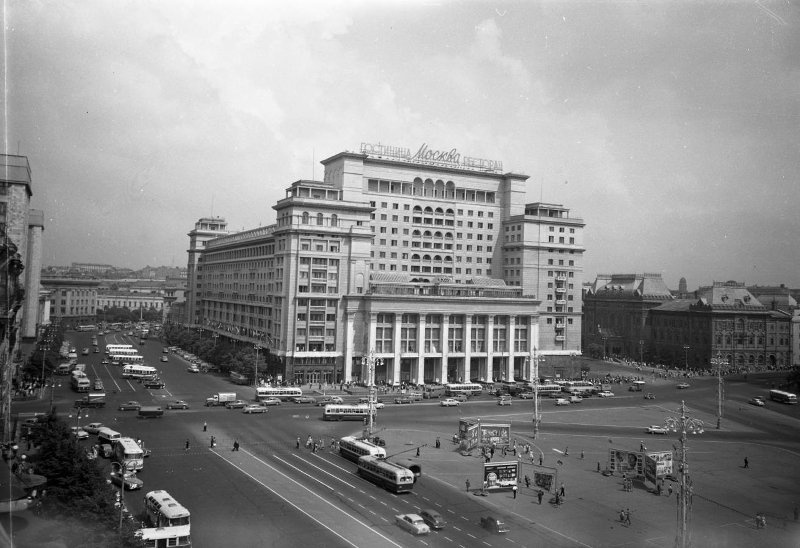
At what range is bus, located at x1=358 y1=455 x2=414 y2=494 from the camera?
37.7m

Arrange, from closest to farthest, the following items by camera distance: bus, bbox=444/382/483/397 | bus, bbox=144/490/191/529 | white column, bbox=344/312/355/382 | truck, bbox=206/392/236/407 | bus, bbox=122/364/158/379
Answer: bus, bbox=144/490/191/529
truck, bbox=206/392/236/407
bus, bbox=444/382/483/397
bus, bbox=122/364/158/379
white column, bbox=344/312/355/382

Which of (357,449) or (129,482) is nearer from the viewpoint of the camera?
(129,482)

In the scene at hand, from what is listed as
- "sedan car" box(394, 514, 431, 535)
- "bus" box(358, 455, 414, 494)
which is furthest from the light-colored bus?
"sedan car" box(394, 514, 431, 535)

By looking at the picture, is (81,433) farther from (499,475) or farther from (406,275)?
(406,275)

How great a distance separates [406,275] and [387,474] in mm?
53559

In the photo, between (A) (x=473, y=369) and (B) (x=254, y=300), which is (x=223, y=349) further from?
(A) (x=473, y=369)

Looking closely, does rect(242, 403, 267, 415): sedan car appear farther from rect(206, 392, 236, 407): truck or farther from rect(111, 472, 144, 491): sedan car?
rect(111, 472, 144, 491): sedan car

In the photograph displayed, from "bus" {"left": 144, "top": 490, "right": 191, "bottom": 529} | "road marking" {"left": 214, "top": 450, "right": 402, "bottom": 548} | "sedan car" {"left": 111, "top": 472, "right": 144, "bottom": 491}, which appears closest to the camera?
"bus" {"left": 144, "top": 490, "right": 191, "bottom": 529}

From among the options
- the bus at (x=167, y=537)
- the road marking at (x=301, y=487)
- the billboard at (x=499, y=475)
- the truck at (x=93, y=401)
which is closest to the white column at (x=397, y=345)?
the truck at (x=93, y=401)

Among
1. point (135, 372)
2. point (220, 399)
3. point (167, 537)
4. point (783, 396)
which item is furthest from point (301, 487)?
point (783, 396)

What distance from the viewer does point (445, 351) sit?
8750 centimetres

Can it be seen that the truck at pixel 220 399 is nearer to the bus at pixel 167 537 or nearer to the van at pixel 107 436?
the van at pixel 107 436

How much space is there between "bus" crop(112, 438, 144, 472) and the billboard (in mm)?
20992

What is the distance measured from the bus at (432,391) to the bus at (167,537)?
166 feet
